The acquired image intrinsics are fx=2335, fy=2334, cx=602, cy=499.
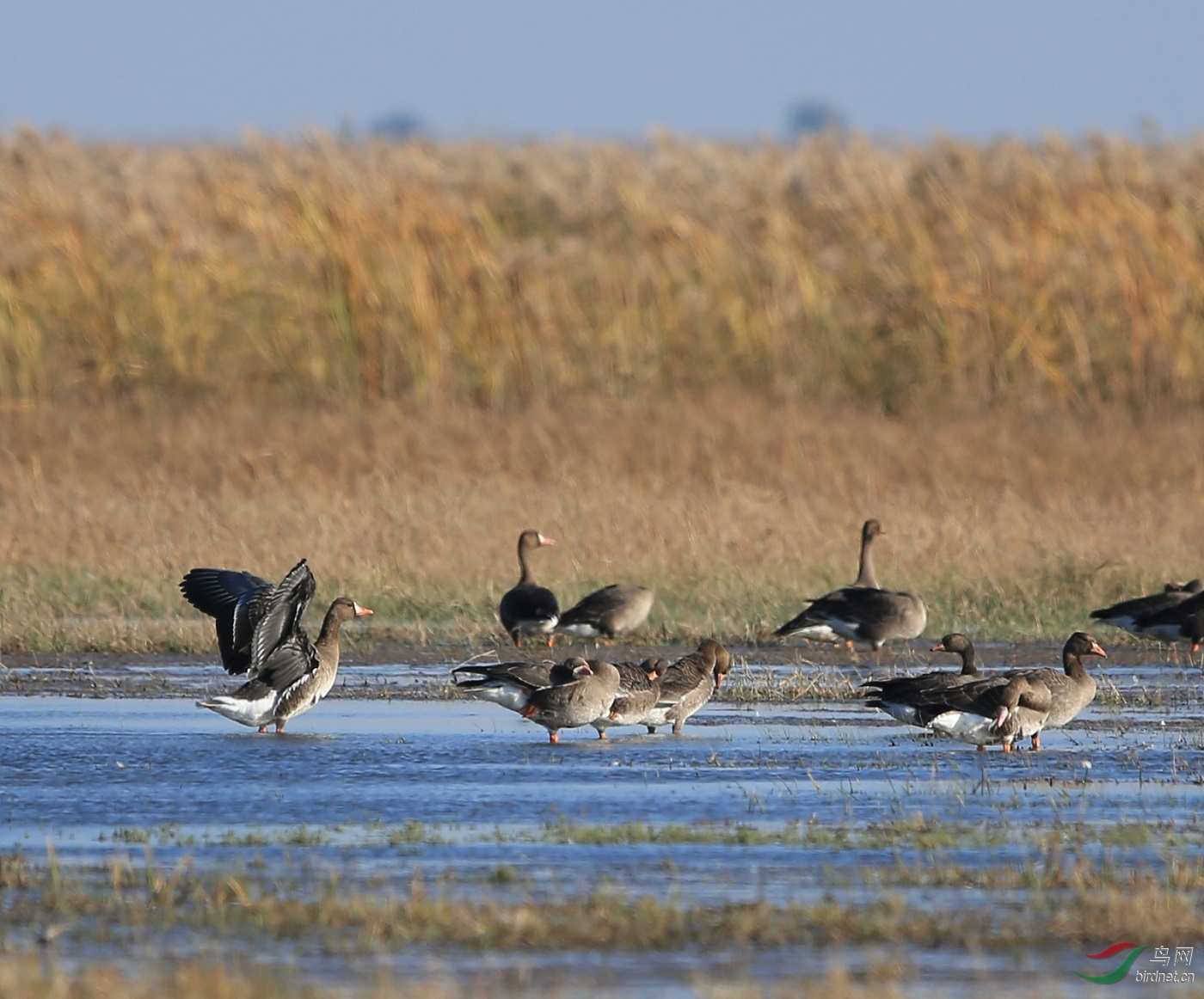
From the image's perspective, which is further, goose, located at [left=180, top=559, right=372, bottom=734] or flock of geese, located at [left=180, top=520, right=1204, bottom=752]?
goose, located at [left=180, top=559, right=372, bottom=734]

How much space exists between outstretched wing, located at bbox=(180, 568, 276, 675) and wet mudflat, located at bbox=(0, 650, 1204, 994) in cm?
37

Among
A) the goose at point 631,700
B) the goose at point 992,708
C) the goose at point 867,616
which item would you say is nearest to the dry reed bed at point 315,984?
the goose at point 992,708

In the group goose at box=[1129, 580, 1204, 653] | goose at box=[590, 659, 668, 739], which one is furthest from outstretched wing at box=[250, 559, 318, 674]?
goose at box=[1129, 580, 1204, 653]

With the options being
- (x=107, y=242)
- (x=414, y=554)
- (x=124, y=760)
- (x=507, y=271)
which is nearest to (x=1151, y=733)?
(x=124, y=760)

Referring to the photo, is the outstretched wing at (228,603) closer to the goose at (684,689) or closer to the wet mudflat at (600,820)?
the wet mudflat at (600,820)

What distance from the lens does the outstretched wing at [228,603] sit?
38.5 feet

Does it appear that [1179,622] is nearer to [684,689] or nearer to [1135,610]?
→ [1135,610]

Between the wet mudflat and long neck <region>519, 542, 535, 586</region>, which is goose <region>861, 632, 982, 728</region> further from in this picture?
long neck <region>519, 542, 535, 586</region>

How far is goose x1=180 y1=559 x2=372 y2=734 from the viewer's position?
446 inches

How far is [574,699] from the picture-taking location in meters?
11.1

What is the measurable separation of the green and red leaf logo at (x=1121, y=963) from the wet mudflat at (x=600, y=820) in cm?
6

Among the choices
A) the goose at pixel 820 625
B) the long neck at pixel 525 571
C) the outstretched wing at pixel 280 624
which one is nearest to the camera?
the outstretched wing at pixel 280 624

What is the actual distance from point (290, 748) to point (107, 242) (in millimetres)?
13189

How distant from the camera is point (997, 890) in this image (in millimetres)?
7398
